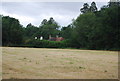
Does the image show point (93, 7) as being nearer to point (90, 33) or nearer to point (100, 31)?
point (90, 33)

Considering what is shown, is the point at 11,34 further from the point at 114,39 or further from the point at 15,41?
the point at 114,39

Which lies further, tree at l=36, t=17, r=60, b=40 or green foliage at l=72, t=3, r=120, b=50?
tree at l=36, t=17, r=60, b=40

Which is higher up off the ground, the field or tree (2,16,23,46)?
tree (2,16,23,46)

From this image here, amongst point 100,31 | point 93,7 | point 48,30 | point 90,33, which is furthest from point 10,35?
point 93,7

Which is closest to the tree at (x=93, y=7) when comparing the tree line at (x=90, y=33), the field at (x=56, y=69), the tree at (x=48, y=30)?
the tree at (x=48, y=30)

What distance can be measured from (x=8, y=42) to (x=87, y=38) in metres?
17.8

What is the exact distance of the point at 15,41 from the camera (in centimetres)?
4094

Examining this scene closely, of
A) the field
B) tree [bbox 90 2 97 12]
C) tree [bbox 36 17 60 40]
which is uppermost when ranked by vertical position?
tree [bbox 90 2 97 12]

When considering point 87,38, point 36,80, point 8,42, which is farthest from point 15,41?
point 36,80

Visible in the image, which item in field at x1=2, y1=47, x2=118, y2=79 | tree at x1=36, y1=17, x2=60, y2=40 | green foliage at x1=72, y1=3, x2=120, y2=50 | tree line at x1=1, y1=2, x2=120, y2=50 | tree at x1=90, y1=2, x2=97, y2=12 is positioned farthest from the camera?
tree at x1=36, y1=17, x2=60, y2=40

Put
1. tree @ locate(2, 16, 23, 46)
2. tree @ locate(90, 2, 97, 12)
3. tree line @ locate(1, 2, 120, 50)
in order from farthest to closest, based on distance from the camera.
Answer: tree @ locate(90, 2, 97, 12), tree @ locate(2, 16, 23, 46), tree line @ locate(1, 2, 120, 50)

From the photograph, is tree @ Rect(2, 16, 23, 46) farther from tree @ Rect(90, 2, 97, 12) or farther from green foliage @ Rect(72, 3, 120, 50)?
tree @ Rect(90, 2, 97, 12)

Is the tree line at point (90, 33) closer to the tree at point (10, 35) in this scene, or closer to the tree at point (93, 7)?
the tree at point (10, 35)

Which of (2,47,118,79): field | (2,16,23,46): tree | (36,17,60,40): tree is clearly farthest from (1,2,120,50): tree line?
(2,47,118,79): field
